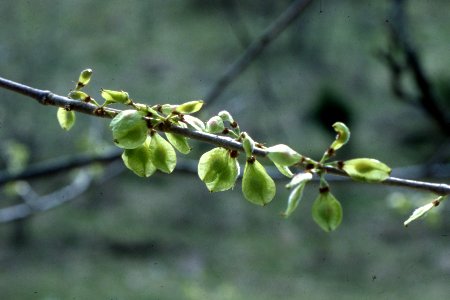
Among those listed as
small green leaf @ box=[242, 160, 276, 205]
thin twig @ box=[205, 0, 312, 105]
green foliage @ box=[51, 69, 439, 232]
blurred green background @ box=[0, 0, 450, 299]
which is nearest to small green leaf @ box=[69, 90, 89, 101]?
green foliage @ box=[51, 69, 439, 232]

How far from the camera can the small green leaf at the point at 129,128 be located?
0.63 m

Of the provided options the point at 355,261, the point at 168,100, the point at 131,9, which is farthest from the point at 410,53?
the point at 131,9

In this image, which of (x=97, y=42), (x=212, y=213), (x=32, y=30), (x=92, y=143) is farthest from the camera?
(x=97, y=42)

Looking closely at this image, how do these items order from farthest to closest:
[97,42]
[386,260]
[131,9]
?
[131,9] → [97,42] → [386,260]

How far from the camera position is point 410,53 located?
1.82m

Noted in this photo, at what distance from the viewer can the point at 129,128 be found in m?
0.64

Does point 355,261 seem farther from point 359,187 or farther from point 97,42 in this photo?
point 97,42

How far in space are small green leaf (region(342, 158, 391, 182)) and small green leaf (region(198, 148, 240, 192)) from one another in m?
0.15

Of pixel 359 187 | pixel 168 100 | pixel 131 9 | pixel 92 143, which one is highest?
pixel 131 9

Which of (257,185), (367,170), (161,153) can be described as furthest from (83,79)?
(367,170)

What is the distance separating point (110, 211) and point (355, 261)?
3.02 m

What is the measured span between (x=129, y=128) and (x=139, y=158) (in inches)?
2.7

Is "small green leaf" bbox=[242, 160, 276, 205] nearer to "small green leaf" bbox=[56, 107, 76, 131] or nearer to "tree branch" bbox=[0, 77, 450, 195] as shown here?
"tree branch" bbox=[0, 77, 450, 195]

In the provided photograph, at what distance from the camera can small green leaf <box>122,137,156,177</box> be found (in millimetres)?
696
